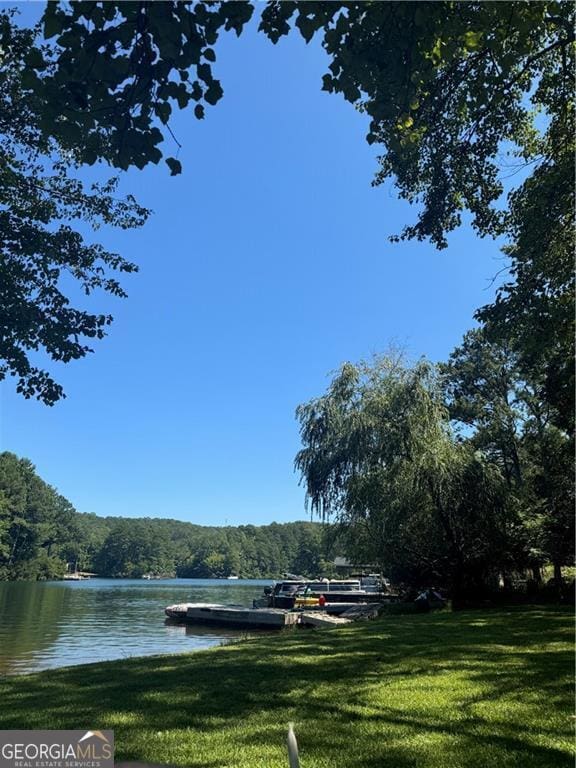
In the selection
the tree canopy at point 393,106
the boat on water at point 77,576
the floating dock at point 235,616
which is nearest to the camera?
the tree canopy at point 393,106

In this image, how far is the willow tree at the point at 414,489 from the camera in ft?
64.5

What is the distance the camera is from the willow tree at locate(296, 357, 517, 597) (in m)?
19.7

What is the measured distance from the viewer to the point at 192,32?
3520mm

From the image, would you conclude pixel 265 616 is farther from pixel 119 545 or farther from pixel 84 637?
pixel 119 545

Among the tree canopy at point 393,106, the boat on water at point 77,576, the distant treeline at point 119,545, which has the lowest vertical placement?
the boat on water at point 77,576

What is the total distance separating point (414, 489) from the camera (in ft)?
63.3

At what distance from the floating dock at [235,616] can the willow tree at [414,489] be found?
509 centimetres

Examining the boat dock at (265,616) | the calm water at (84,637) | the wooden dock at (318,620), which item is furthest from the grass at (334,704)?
the boat dock at (265,616)

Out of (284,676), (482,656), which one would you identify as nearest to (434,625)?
(482,656)

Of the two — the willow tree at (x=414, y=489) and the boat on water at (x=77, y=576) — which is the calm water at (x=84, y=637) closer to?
the willow tree at (x=414, y=489)

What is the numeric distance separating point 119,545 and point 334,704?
162607 millimetres

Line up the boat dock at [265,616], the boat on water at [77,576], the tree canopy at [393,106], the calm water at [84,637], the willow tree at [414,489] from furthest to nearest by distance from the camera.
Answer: the boat on water at [77,576]
the boat dock at [265,616]
the willow tree at [414,489]
the calm water at [84,637]
the tree canopy at [393,106]

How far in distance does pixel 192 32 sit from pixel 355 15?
4.23ft

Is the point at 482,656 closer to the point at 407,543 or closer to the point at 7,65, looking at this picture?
the point at 7,65
